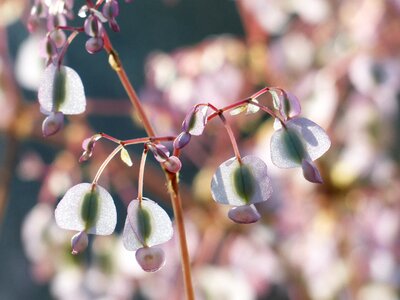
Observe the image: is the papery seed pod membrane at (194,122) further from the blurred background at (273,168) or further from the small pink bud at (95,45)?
the blurred background at (273,168)

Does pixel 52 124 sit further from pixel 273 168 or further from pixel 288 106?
pixel 273 168

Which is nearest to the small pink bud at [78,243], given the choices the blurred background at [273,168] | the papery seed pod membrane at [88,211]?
the papery seed pod membrane at [88,211]

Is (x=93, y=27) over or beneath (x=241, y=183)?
over

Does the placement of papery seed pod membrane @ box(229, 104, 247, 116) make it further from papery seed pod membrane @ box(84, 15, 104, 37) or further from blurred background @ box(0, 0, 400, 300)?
blurred background @ box(0, 0, 400, 300)

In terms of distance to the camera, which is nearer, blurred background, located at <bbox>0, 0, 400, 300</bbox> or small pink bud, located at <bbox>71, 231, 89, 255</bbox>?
small pink bud, located at <bbox>71, 231, 89, 255</bbox>

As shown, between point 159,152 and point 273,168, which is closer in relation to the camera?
point 159,152

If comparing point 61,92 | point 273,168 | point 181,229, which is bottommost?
point 273,168

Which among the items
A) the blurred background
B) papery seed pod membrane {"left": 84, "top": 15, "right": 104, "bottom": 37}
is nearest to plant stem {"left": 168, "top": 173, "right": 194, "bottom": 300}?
papery seed pod membrane {"left": 84, "top": 15, "right": 104, "bottom": 37}

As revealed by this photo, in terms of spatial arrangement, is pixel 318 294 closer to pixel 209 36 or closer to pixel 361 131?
pixel 361 131

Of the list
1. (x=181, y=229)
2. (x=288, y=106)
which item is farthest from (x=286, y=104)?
(x=181, y=229)
